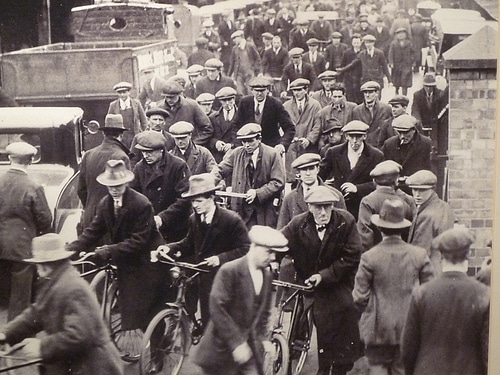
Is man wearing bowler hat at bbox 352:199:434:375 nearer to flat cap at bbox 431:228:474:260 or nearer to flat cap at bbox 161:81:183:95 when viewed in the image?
flat cap at bbox 431:228:474:260

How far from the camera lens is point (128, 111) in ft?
12.3

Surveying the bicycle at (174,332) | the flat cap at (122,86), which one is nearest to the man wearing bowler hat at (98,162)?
the flat cap at (122,86)

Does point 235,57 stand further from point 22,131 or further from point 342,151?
point 22,131

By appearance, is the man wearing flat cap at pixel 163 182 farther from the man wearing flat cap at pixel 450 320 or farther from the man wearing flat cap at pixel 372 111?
the man wearing flat cap at pixel 450 320

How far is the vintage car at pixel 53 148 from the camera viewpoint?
377 cm

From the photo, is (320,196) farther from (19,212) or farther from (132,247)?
(19,212)

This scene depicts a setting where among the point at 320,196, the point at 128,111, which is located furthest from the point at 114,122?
the point at 320,196

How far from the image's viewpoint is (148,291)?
3793 mm

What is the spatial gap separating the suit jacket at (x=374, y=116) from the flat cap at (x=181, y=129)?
29.8 inches

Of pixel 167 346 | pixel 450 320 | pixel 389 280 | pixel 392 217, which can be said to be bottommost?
pixel 167 346

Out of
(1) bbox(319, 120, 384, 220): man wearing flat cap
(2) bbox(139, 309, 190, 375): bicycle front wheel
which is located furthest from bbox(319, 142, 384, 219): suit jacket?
(2) bbox(139, 309, 190, 375): bicycle front wheel

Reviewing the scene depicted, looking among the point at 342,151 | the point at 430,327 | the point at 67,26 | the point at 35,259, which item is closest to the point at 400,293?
the point at 430,327

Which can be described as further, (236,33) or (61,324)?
(236,33)

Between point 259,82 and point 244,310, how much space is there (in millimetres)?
1045
